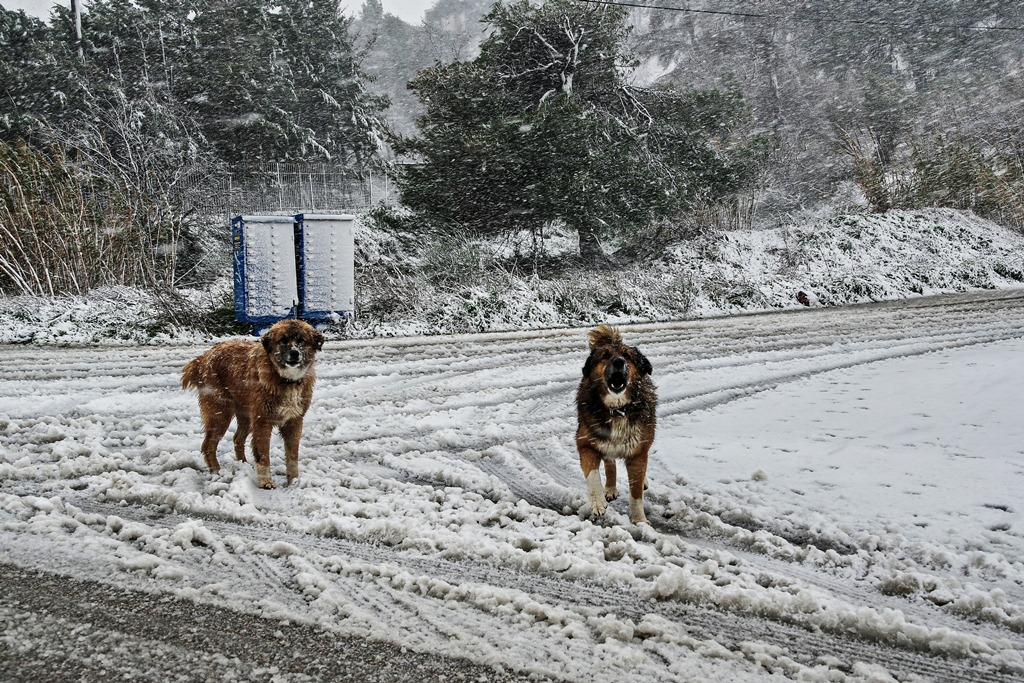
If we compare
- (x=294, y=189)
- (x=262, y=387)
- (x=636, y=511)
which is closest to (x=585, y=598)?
(x=636, y=511)

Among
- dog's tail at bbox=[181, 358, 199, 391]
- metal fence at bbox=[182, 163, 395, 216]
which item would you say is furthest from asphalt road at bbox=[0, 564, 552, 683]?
metal fence at bbox=[182, 163, 395, 216]

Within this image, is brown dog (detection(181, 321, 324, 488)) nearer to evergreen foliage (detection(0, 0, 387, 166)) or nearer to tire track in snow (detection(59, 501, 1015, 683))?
tire track in snow (detection(59, 501, 1015, 683))

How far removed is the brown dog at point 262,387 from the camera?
4.20 m

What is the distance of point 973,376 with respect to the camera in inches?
304

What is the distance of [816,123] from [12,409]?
1760 inches

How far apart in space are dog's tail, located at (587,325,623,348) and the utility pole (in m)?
27.4

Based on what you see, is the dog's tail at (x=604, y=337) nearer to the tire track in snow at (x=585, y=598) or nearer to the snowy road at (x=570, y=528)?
the snowy road at (x=570, y=528)

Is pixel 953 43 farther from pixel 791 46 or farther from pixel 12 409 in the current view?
pixel 12 409

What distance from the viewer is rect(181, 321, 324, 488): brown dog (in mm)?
4199

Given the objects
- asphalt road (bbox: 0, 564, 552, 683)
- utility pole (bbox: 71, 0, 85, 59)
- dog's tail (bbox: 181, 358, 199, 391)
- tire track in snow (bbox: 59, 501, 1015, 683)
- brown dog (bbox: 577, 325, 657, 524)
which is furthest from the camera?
utility pole (bbox: 71, 0, 85, 59)

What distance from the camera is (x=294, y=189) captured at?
27719 millimetres

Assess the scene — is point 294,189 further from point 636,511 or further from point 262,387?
point 636,511

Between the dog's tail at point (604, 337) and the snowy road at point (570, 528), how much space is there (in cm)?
92

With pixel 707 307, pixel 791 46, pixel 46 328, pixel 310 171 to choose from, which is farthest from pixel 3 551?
pixel 791 46
